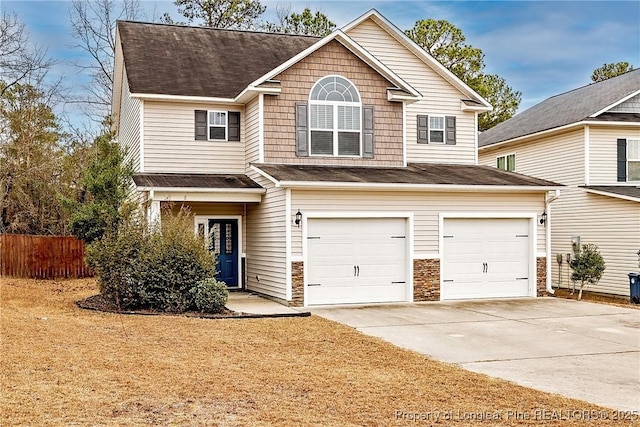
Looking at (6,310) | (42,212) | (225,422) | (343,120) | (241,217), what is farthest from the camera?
(42,212)

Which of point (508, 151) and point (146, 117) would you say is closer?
point (146, 117)

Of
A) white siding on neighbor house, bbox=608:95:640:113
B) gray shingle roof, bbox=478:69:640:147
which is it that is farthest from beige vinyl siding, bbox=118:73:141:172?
white siding on neighbor house, bbox=608:95:640:113

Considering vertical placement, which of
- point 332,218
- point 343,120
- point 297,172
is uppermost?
point 343,120

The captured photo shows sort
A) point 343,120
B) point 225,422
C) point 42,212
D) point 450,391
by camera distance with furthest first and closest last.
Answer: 1. point 42,212
2. point 343,120
3. point 450,391
4. point 225,422

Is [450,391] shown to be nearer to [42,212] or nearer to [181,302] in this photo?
[181,302]

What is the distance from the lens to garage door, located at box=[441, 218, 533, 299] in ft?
59.3

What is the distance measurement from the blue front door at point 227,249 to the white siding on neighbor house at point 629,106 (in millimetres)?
13595

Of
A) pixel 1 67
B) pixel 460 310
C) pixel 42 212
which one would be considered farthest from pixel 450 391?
pixel 1 67

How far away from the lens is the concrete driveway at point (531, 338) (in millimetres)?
8938

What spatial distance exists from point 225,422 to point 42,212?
2345cm

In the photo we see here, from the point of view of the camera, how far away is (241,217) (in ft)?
66.7

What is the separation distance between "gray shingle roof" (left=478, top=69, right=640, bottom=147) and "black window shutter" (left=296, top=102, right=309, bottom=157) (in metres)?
10.3

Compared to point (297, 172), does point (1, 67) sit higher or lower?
higher

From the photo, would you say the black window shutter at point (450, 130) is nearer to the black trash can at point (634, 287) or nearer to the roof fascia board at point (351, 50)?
the roof fascia board at point (351, 50)
